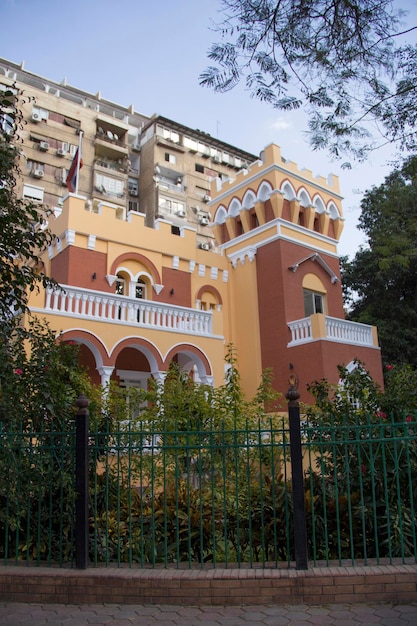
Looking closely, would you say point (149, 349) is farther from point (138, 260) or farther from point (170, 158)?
point (170, 158)

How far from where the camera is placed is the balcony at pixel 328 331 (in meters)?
14.8

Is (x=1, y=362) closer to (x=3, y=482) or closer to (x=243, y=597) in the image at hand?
(x=3, y=482)

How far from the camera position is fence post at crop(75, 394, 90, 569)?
15.2 feet

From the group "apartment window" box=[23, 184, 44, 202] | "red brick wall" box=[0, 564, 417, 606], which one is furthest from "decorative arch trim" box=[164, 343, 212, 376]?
"apartment window" box=[23, 184, 44, 202]

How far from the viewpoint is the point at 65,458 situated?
5.18 meters

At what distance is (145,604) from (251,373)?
1242 centimetres

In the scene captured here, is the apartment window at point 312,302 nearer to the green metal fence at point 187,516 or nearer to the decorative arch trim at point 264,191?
the decorative arch trim at point 264,191

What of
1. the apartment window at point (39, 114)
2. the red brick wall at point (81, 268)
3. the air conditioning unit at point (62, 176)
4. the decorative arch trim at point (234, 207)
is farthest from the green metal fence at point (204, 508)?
the apartment window at point (39, 114)

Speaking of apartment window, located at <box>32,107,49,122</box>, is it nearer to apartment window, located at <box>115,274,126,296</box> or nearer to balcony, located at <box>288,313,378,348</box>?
apartment window, located at <box>115,274,126,296</box>

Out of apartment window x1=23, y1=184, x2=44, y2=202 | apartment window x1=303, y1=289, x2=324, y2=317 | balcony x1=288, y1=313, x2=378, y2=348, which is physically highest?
apartment window x1=23, y1=184, x2=44, y2=202

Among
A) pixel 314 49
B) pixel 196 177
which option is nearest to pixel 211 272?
pixel 314 49

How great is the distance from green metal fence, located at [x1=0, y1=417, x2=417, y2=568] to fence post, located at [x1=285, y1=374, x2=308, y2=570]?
0.40ft

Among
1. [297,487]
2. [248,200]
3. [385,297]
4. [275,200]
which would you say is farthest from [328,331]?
[297,487]

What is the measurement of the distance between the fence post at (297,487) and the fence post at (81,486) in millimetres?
1877
